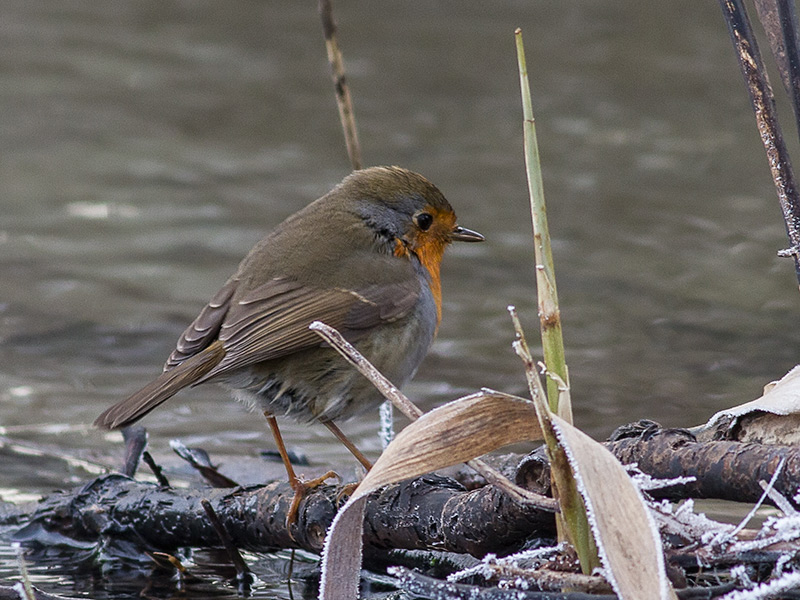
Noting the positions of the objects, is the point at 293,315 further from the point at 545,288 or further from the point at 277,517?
the point at 545,288

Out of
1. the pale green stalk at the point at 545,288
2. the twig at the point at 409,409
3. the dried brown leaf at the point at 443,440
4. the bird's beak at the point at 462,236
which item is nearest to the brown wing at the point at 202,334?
the bird's beak at the point at 462,236

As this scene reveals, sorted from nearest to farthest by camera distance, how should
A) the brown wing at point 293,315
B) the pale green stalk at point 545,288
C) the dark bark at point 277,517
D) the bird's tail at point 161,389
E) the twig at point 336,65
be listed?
the pale green stalk at point 545,288, the dark bark at point 277,517, the bird's tail at point 161,389, the brown wing at point 293,315, the twig at point 336,65

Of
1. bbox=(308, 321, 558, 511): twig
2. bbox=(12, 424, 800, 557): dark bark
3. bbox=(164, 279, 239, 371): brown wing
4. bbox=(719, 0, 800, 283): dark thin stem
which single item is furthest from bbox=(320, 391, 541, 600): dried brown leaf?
bbox=(164, 279, 239, 371): brown wing

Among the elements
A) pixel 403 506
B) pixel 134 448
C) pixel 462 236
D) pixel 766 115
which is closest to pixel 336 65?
pixel 462 236

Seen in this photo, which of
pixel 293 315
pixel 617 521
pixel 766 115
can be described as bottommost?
pixel 617 521

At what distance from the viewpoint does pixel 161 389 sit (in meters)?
3.42

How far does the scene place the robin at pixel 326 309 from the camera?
3.58m

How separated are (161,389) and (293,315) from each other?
49 cm

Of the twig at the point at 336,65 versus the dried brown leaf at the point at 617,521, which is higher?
the twig at the point at 336,65

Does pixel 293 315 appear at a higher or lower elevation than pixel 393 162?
lower

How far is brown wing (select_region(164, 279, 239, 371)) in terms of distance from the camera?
3.72 m

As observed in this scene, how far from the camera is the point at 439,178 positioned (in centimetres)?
753

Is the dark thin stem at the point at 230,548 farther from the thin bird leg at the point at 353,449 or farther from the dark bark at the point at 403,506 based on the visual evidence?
the thin bird leg at the point at 353,449

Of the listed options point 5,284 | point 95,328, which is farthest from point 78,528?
point 5,284
